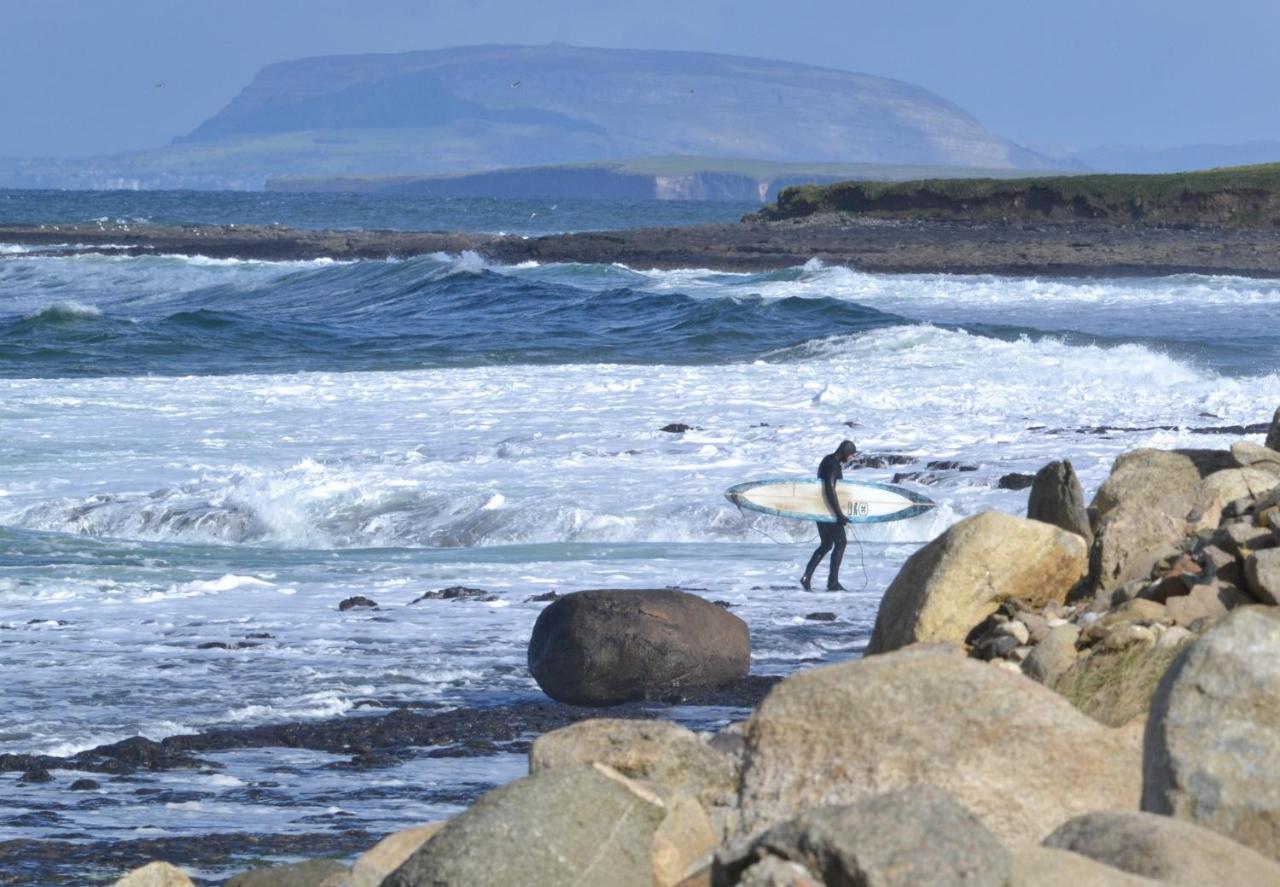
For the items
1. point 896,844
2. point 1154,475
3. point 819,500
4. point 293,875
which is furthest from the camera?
point 819,500

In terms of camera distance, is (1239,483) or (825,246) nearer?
(1239,483)

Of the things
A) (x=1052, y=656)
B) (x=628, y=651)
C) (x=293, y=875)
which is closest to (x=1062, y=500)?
(x=628, y=651)

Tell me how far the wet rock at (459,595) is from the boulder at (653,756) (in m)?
6.25

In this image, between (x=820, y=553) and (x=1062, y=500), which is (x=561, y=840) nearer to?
(x=1062, y=500)

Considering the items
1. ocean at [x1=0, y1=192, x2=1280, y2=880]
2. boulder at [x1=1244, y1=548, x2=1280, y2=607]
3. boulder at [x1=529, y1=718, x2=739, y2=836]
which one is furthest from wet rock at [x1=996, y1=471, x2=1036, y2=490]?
boulder at [x1=529, y1=718, x2=739, y2=836]

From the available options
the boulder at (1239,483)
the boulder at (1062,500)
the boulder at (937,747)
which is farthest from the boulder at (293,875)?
the boulder at (1239,483)

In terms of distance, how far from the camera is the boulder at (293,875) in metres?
5.43

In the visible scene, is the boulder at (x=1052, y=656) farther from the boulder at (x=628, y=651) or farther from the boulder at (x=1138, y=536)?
the boulder at (x=628, y=651)

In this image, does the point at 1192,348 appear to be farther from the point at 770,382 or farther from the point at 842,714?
the point at 842,714

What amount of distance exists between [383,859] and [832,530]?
7.92 meters

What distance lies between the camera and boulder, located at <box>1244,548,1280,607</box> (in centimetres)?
654

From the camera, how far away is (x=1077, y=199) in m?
67.6

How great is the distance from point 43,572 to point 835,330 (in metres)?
21.4

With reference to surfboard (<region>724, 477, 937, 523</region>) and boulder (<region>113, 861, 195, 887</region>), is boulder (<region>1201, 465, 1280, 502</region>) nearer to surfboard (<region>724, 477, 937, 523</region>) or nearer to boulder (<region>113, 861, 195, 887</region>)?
surfboard (<region>724, 477, 937, 523</region>)
